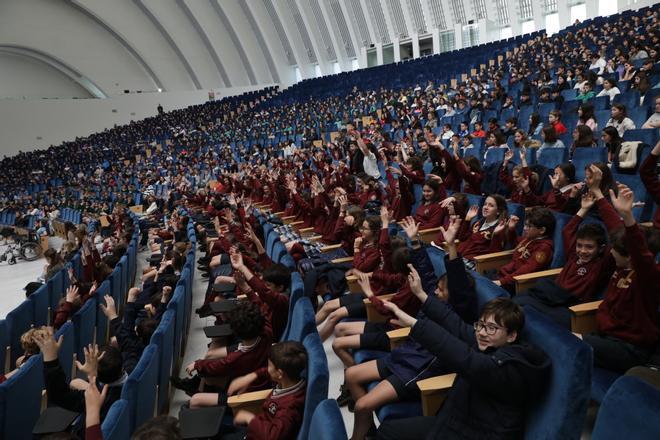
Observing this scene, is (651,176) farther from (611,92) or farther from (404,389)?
(611,92)

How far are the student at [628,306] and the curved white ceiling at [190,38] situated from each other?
2290cm

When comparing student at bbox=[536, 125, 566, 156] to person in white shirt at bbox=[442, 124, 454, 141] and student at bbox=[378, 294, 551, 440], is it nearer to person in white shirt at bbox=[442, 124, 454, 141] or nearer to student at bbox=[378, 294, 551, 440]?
person in white shirt at bbox=[442, 124, 454, 141]

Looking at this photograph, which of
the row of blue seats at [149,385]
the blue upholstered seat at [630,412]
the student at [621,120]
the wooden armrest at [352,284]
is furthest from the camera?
the student at [621,120]

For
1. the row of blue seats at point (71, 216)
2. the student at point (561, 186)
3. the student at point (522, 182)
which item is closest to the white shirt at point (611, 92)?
the student at point (522, 182)

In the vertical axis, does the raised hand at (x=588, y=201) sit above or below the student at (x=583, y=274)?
above

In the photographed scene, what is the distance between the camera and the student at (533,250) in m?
2.91

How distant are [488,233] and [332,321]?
135 cm

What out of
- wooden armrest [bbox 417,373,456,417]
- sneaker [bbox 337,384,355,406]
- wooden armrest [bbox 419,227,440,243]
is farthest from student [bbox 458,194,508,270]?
wooden armrest [bbox 417,373,456,417]

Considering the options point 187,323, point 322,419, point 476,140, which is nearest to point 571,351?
point 322,419

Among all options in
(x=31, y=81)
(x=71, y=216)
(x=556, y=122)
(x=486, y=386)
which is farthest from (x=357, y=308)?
(x=31, y=81)

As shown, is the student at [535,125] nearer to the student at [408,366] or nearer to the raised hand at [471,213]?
the raised hand at [471,213]

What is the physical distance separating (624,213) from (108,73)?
111ft

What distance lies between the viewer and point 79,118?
2664cm

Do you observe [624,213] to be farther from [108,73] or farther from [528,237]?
[108,73]
